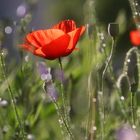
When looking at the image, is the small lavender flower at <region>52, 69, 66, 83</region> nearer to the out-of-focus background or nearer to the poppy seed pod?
the out-of-focus background

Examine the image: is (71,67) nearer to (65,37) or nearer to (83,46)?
(83,46)

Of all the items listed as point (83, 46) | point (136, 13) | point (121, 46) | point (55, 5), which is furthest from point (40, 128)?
point (55, 5)

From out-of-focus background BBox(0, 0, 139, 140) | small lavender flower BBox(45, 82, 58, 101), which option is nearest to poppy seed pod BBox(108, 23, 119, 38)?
out-of-focus background BBox(0, 0, 139, 140)

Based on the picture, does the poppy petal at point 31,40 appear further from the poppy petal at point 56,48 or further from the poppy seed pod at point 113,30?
the poppy seed pod at point 113,30

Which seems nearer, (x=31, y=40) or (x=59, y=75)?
(x=31, y=40)

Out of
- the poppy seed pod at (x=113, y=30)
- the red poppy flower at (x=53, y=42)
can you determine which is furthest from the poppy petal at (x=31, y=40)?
the poppy seed pod at (x=113, y=30)

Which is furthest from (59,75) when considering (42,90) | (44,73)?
(42,90)

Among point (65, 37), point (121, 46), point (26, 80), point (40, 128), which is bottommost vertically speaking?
point (121, 46)

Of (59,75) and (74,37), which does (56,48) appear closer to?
(74,37)
